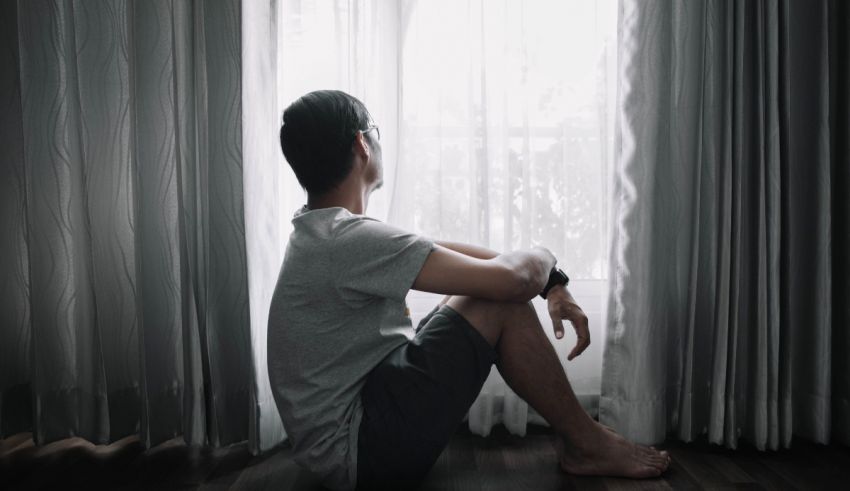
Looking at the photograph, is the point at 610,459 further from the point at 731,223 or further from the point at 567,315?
the point at 731,223

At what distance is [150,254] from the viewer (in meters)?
1.70

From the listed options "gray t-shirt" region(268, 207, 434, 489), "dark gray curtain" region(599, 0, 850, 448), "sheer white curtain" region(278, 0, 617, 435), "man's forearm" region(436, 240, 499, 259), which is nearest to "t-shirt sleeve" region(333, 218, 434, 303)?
"gray t-shirt" region(268, 207, 434, 489)

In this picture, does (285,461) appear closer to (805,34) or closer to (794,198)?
(794,198)

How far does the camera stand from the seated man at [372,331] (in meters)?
1.18

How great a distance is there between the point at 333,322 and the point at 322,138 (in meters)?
0.41

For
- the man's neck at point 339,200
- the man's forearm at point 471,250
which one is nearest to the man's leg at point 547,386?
the man's forearm at point 471,250

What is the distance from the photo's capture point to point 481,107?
169 centimetres

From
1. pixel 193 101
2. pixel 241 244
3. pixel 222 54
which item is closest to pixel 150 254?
pixel 241 244

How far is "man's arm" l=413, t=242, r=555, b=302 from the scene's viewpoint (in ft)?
3.87

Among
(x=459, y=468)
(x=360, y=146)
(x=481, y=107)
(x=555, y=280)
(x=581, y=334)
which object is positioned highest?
(x=481, y=107)

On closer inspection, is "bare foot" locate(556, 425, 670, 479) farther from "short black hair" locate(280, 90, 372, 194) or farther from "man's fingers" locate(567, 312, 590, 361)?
"short black hair" locate(280, 90, 372, 194)

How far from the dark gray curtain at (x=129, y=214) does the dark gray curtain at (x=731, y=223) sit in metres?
1.11

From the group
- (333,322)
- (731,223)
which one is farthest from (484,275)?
(731,223)

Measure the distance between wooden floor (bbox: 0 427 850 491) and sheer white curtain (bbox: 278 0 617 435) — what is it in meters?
0.18
